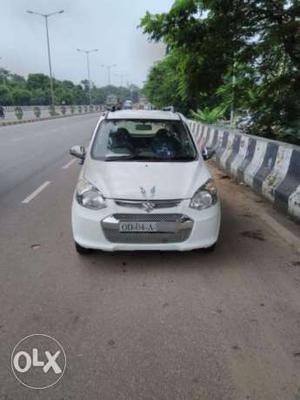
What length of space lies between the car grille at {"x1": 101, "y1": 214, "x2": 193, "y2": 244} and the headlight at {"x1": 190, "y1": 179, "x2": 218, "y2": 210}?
203 mm

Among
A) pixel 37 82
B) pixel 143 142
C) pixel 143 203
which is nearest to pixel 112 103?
pixel 143 142

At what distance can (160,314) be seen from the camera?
10.7 ft

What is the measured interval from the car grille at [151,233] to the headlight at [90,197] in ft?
0.65

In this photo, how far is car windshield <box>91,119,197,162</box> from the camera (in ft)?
16.0

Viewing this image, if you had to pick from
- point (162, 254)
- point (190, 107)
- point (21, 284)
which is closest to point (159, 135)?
point (162, 254)

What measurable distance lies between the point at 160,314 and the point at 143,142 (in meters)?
2.67

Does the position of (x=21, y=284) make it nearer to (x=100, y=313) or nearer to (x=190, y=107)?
(x=100, y=313)

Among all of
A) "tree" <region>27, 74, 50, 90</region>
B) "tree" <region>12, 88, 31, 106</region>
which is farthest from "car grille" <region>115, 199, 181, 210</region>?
"tree" <region>27, 74, 50, 90</region>

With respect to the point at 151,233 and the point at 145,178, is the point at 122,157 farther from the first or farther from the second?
the point at 151,233

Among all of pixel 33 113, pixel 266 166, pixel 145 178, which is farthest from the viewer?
pixel 33 113

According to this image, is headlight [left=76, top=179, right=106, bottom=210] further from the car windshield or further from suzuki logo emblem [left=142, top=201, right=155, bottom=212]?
the car windshield

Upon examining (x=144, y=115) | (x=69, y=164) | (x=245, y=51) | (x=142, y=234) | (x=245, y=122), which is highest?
(x=245, y=51)

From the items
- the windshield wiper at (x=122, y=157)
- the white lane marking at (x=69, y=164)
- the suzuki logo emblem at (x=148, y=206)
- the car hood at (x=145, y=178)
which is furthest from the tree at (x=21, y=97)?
A: the suzuki logo emblem at (x=148, y=206)

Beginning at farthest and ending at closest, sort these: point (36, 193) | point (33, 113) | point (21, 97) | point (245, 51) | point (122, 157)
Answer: point (21, 97)
point (33, 113)
point (245, 51)
point (36, 193)
point (122, 157)
